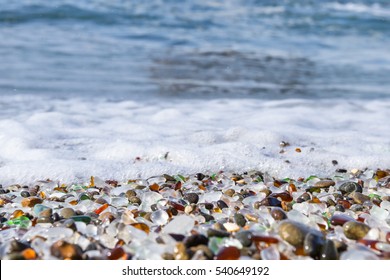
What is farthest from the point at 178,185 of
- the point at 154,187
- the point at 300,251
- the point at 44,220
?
the point at 300,251

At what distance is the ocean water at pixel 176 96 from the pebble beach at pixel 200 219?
293mm

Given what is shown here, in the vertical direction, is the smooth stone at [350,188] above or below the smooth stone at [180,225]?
below

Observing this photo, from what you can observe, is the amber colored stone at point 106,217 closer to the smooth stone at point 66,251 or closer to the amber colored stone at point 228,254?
the smooth stone at point 66,251

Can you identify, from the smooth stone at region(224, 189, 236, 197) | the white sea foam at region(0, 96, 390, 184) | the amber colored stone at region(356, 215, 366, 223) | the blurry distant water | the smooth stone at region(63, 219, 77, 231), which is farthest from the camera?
the blurry distant water

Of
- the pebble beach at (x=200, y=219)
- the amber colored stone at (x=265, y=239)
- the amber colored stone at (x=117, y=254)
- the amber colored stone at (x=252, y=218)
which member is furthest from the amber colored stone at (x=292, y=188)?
the amber colored stone at (x=117, y=254)

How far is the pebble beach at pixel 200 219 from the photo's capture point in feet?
4.79

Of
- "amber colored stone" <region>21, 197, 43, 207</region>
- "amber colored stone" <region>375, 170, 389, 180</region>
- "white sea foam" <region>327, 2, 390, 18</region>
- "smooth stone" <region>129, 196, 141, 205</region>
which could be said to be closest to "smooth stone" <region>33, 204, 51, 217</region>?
"amber colored stone" <region>21, 197, 43, 207</region>

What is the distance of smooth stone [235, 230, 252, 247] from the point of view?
1.49 meters

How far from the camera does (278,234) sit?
1510mm

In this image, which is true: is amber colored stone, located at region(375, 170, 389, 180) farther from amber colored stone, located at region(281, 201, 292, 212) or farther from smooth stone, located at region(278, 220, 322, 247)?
smooth stone, located at region(278, 220, 322, 247)

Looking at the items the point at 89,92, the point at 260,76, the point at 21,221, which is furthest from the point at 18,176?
the point at 260,76
